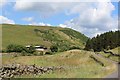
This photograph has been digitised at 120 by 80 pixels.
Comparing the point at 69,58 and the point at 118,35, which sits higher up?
the point at 118,35

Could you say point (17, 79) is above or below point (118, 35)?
below

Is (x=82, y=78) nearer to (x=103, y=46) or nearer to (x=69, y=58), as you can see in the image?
(x=69, y=58)

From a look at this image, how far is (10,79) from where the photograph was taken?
32.8 meters

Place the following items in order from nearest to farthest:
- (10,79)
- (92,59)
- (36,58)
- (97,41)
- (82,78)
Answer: (10,79)
(82,78)
(92,59)
(36,58)
(97,41)

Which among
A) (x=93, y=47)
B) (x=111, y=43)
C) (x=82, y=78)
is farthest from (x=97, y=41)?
(x=82, y=78)

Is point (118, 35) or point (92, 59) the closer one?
point (92, 59)

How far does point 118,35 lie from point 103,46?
969 centimetres

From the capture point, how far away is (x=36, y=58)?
82.1 m

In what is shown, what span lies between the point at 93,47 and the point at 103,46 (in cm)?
1002

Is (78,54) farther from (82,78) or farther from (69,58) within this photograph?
(82,78)

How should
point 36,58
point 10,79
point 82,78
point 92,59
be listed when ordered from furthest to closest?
point 36,58 < point 92,59 < point 82,78 < point 10,79

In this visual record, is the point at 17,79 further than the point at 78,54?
No

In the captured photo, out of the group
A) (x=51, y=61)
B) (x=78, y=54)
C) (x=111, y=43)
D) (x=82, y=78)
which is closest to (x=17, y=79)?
(x=82, y=78)

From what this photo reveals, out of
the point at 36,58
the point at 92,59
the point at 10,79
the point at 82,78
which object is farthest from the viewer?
the point at 36,58
